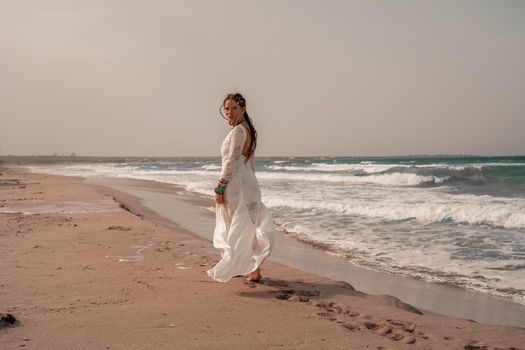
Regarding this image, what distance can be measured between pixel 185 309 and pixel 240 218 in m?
1.19

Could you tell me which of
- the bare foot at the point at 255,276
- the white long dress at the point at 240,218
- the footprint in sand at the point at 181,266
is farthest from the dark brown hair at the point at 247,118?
the footprint in sand at the point at 181,266

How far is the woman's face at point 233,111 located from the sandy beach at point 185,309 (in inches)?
69.7

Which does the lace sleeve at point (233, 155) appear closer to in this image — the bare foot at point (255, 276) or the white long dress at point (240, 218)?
the white long dress at point (240, 218)

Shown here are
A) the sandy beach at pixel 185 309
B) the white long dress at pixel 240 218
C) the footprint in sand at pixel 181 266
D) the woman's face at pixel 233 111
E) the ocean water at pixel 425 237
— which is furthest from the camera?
the ocean water at pixel 425 237

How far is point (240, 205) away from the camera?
15.4ft

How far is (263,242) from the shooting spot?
4715mm

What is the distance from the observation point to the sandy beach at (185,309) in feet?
10.3

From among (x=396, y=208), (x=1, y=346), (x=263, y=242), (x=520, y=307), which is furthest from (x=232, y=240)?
(x=396, y=208)

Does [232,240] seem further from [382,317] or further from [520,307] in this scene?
[520,307]

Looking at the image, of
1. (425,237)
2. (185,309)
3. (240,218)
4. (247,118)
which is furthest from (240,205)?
(425,237)

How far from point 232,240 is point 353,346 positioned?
1.84 m

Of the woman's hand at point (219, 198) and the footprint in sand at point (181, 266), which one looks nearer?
the woman's hand at point (219, 198)

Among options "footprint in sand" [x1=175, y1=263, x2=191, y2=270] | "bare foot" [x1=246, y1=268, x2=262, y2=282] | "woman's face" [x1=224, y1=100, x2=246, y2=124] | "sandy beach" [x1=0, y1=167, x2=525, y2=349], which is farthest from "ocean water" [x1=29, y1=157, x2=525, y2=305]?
"woman's face" [x1=224, y1=100, x2=246, y2=124]

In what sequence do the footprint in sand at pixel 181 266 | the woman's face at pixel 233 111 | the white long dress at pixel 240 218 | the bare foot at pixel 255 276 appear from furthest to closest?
the footprint in sand at pixel 181 266, the bare foot at pixel 255 276, the woman's face at pixel 233 111, the white long dress at pixel 240 218
